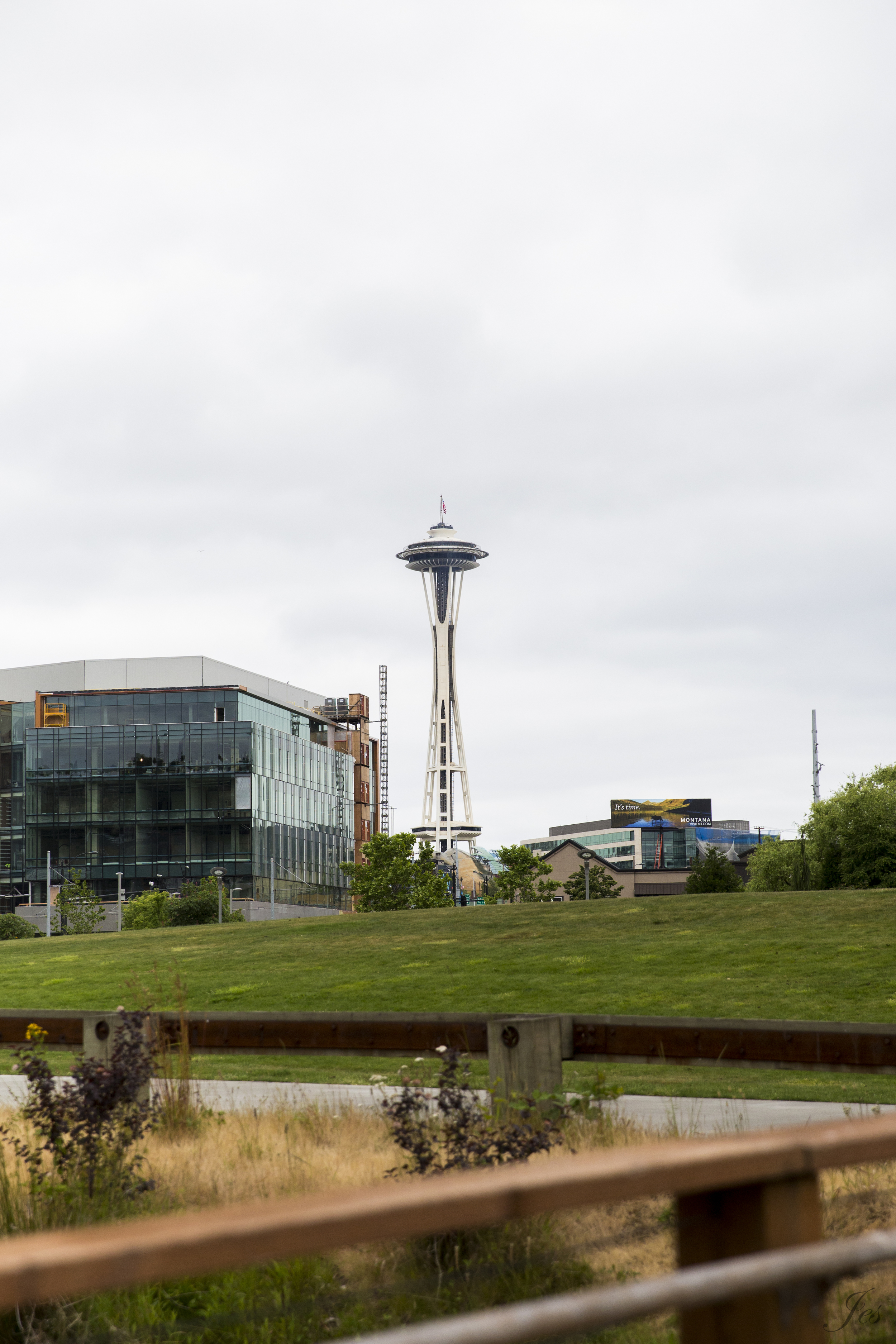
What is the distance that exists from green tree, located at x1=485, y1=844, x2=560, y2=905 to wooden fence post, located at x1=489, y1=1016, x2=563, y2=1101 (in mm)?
77306

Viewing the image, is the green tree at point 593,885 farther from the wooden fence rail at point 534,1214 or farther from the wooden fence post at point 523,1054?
the wooden fence rail at point 534,1214

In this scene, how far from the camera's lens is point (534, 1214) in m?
2.27

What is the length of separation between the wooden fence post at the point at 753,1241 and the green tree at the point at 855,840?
5825cm

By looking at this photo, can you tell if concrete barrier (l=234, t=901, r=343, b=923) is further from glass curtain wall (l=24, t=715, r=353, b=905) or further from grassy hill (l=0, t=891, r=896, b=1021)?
grassy hill (l=0, t=891, r=896, b=1021)

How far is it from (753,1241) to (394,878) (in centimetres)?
8550

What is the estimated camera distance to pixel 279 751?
122m

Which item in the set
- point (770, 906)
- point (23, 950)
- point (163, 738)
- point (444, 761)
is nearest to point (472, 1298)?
point (770, 906)

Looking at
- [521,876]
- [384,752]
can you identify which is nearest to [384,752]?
[384,752]

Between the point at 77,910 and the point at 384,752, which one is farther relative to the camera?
the point at 384,752

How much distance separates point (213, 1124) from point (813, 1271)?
7734 millimetres

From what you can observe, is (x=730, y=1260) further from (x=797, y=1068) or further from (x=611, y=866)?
(x=611, y=866)

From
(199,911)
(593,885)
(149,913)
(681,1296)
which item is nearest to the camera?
(681,1296)

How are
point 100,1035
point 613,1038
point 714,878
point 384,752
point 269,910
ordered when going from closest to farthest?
point 613,1038 → point 100,1035 → point 714,878 → point 269,910 → point 384,752

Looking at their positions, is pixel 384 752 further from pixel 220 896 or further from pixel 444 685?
pixel 220 896
